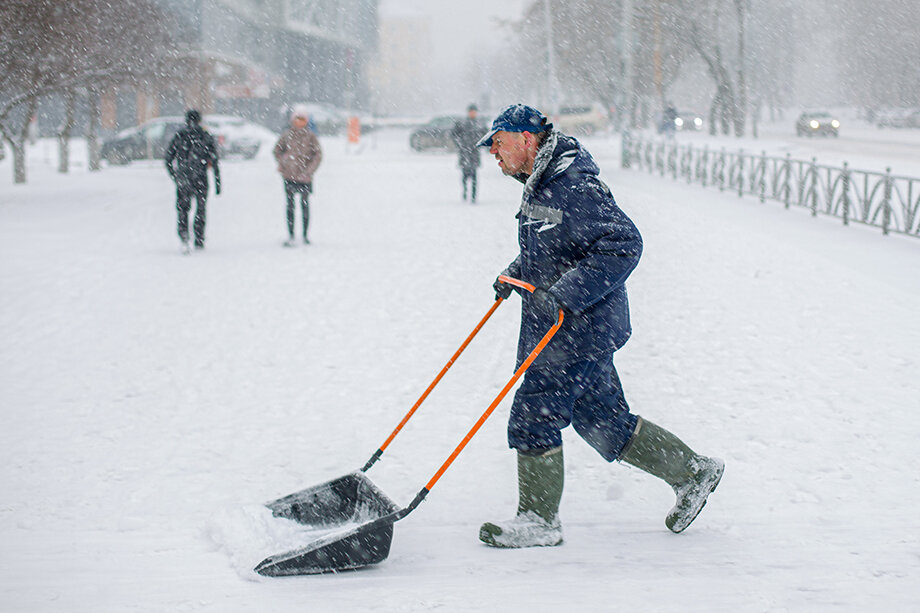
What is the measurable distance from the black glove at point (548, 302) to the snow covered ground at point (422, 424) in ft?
3.00

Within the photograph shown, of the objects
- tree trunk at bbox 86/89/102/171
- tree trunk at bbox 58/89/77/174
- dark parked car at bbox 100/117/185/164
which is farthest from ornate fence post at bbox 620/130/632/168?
tree trunk at bbox 58/89/77/174

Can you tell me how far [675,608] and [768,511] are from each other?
110 cm

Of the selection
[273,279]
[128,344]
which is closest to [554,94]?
[273,279]

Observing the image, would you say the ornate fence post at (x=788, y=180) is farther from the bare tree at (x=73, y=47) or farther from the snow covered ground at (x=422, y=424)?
the bare tree at (x=73, y=47)

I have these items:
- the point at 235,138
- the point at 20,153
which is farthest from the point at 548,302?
the point at 235,138

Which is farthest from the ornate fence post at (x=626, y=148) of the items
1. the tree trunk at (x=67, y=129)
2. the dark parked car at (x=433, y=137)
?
the tree trunk at (x=67, y=129)

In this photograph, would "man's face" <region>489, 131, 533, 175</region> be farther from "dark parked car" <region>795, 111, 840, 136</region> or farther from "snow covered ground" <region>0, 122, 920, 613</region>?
"dark parked car" <region>795, 111, 840, 136</region>

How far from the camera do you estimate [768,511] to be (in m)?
4.34

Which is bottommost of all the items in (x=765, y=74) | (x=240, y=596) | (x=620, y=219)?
(x=240, y=596)

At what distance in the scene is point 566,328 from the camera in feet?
12.0

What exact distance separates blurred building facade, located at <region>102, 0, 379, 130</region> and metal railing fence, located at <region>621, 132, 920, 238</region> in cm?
1117

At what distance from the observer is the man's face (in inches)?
145

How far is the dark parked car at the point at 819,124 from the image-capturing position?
144 ft

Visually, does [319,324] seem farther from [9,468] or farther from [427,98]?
[427,98]
